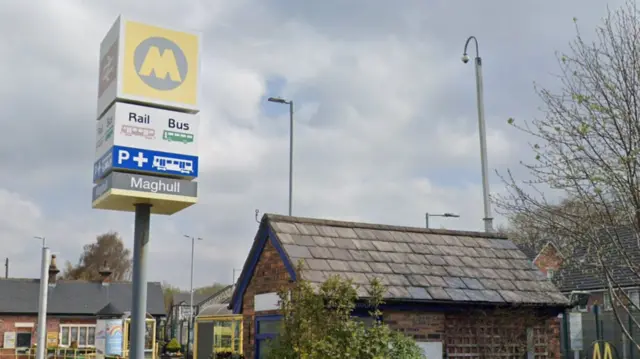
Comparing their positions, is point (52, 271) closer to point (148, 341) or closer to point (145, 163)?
point (148, 341)

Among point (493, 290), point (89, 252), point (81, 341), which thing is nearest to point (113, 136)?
point (493, 290)

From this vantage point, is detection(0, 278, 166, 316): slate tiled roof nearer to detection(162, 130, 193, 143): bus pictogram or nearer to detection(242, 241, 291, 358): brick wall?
detection(242, 241, 291, 358): brick wall

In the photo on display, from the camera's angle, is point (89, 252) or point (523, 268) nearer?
point (523, 268)

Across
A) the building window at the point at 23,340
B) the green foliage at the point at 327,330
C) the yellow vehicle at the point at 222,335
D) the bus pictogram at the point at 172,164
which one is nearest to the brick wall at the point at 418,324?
the green foliage at the point at 327,330

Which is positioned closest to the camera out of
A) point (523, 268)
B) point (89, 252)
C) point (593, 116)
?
point (593, 116)

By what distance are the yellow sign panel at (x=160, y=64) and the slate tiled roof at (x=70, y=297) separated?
122 ft

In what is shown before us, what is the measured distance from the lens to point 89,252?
8581 centimetres

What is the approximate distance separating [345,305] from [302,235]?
2792 mm

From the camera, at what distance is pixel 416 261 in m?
14.7

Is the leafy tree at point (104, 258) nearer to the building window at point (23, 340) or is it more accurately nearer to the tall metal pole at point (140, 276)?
the building window at point (23, 340)

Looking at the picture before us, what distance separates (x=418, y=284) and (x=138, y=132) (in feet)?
18.6

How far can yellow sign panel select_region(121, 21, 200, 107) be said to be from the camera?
1171cm

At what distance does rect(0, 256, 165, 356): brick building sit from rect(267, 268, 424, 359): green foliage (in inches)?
1454

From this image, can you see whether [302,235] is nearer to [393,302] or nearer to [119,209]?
[393,302]
